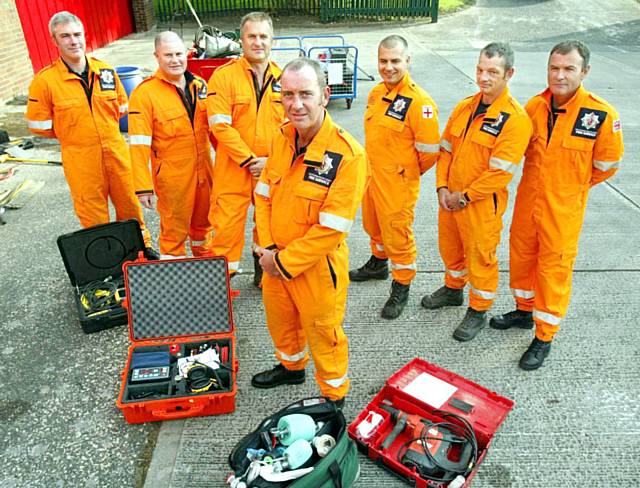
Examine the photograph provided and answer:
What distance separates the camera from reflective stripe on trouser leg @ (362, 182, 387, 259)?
414 cm

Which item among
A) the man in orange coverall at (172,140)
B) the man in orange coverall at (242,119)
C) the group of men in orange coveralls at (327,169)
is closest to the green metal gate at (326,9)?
the group of men in orange coveralls at (327,169)

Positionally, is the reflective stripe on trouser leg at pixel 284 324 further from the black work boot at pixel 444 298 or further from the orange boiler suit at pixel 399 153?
the black work boot at pixel 444 298

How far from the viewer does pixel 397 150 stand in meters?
3.75

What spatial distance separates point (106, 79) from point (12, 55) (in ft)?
21.6

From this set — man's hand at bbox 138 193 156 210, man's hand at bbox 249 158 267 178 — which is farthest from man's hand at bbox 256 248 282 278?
man's hand at bbox 138 193 156 210

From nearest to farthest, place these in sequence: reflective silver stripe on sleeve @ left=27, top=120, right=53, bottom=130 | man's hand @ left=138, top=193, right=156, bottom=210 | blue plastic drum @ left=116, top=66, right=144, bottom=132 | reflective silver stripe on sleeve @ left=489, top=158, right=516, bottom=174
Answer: reflective silver stripe on sleeve @ left=489, top=158, right=516, bottom=174 → man's hand @ left=138, top=193, right=156, bottom=210 → reflective silver stripe on sleeve @ left=27, top=120, right=53, bottom=130 → blue plastic drum @ left=116, top=66, right=144, bottom=132

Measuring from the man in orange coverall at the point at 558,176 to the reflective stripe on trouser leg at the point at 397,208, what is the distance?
0.76 metres

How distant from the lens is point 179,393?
10.4 ft

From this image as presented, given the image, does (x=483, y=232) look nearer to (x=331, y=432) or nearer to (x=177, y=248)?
(x=331, y=432)

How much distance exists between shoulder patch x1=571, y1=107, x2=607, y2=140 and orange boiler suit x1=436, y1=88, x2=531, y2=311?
280 millimetres

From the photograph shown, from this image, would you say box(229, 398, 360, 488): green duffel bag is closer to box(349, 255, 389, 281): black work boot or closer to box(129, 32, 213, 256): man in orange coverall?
box(349, 255, 389, 281): black work boot

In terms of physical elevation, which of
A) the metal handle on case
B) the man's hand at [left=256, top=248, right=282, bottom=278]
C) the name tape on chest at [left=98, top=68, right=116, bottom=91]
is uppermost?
the name tape on chest at [left=98, top=68, right=116, bottom=91]

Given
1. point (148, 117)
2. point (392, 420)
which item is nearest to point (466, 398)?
point (392, 420)

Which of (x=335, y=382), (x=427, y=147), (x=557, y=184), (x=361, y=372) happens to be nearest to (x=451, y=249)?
(x=427, y=147)
